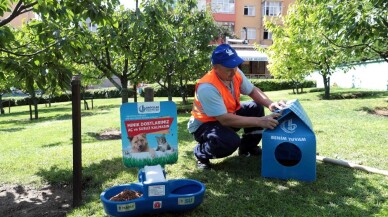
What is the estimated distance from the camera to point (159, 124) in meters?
3.01

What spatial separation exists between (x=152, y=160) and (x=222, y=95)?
1.05 metres

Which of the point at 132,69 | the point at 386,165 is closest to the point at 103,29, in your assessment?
the point at 132,69

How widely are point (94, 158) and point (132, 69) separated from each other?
3.27 meters

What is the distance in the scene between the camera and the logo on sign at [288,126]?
10.8 ft

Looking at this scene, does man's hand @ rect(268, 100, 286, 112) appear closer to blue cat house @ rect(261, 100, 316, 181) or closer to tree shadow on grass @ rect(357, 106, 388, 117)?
blue cat house @ rect(261, 100, 316, 181)

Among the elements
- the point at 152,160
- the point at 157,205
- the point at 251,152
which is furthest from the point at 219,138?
the point at 157,205

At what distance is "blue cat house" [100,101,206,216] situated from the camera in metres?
2.49

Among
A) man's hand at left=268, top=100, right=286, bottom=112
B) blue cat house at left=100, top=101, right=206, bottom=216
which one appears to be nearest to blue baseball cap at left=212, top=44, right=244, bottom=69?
man's hand at left=268, top=100, right=286, bottom=112

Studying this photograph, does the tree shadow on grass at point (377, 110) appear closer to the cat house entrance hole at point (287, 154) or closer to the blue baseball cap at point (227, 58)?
the cat house entrance hole at point (287, 154)

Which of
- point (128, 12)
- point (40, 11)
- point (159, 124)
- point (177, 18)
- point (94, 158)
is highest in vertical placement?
point (177, 18)

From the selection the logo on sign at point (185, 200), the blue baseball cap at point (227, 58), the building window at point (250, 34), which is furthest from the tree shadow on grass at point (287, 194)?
the building window at point (250, 34)

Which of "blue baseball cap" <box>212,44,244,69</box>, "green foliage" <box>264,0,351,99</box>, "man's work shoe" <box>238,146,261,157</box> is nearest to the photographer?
"blue baseball cap" <box>212,44,244,69</box>

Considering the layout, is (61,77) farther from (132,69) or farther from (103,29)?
(132,69)

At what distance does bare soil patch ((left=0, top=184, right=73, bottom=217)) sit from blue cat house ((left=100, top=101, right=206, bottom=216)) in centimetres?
81
